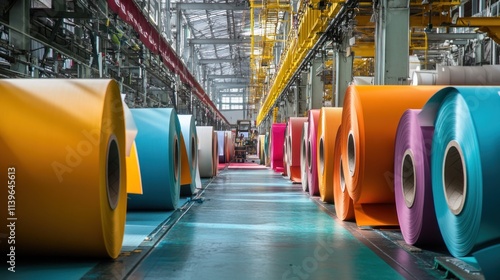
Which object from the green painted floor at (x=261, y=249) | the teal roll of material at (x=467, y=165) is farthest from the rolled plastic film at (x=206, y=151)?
the teal roll of material at (x=467, y=165)

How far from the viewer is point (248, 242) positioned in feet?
17.0

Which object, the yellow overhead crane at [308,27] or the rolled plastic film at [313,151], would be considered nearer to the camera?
the rolled plastic film at [313,151]

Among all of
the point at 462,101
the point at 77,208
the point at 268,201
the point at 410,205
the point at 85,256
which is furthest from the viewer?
the point at 268,201

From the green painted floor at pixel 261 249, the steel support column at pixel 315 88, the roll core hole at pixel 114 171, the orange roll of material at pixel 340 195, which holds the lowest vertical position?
the green painted floor at pixel 261 249

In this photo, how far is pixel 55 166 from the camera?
12.6 ft

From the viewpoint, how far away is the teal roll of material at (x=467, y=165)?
3273mm

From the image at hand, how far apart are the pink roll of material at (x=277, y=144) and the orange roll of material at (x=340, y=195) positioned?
9.62m

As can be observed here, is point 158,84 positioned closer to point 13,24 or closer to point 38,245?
point 13,24

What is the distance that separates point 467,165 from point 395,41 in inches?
204

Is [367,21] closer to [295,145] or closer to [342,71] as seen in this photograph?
[342,71]

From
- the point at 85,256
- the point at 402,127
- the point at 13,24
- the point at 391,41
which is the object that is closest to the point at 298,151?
the point at 391,41

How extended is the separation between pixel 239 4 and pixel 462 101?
953 inches

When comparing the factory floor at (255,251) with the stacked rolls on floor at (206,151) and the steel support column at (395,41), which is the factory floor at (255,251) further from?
the stacked rolls on floor at (206,151)

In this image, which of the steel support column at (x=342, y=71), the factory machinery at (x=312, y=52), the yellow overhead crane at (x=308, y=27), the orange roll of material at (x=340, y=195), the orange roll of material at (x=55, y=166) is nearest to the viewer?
the orange roll of material at (x=55, y=166)
